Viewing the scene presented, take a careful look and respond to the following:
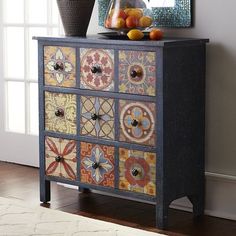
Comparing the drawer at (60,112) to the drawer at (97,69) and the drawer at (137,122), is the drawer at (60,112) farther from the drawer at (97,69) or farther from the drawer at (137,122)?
the drawer at (137,122)

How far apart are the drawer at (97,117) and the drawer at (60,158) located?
15cm

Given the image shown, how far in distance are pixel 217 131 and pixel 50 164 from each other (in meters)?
0.95

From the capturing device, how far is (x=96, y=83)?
3582mm

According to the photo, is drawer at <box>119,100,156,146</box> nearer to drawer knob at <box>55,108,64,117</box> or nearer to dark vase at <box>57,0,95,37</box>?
drawer knob at <box>55,108,64,117</box>

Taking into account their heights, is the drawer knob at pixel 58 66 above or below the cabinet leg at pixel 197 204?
above

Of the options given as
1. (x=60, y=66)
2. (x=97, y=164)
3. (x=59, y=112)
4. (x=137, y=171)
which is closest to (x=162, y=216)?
(x=137, y=171)

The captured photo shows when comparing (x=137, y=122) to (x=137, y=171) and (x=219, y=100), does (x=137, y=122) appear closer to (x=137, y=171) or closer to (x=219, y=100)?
(x=137, y=171)

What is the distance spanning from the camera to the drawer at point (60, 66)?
368 cm

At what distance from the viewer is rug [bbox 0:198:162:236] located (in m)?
2.26

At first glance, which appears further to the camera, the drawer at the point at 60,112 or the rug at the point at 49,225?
the drawer at the point at 60,112

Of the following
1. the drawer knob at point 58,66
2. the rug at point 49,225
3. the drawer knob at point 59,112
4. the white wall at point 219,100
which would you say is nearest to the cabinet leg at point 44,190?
the drawer knob at point 59,112

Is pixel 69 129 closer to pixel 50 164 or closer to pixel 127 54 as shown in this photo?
pixel 50 164

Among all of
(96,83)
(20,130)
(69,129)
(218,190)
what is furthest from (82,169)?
(20,130)

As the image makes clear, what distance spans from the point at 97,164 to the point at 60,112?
365 millimetres
